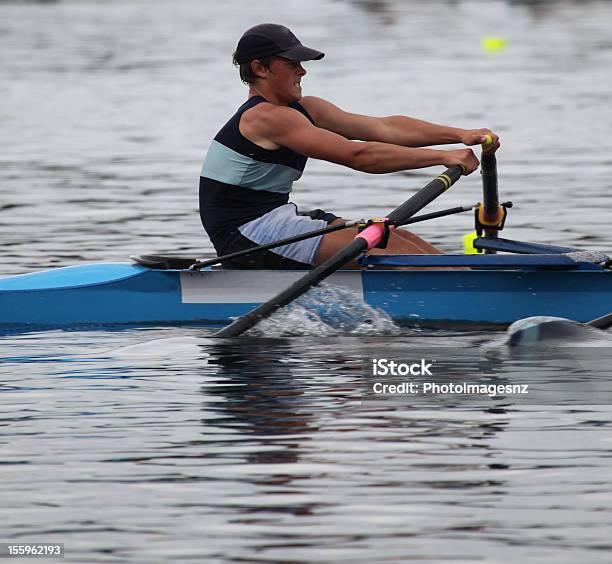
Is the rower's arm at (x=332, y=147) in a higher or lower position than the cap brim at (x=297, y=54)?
lower

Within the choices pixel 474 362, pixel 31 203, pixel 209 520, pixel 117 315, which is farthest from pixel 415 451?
pixel 31 203

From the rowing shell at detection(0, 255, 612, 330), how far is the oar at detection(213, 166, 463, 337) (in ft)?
1.11

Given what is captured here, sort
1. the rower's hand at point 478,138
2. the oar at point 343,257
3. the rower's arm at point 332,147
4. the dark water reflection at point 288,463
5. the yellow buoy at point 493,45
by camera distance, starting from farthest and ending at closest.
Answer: the yellow buoy at point 493,45 → the rower's hand at point 478,138 → the rower's arm at point 332,147 → the oar at point 343,257 → the dark water reflection at point 288,463

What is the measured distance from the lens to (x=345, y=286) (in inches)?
384

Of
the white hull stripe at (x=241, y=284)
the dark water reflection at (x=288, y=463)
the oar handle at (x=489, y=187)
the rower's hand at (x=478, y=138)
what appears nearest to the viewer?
the dark water reflection at (x=288, y=463)

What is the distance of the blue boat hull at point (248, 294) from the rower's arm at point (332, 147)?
2.19ft

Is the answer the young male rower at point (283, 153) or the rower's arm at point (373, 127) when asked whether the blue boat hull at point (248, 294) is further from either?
the rower's arm at point (373, 127)

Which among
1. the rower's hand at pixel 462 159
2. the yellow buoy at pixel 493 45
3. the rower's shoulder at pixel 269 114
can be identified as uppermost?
the yellow buoy at pixel 493 45

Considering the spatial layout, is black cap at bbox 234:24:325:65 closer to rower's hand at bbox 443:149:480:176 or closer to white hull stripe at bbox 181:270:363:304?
rower's hand at bbox 443:149:480:176

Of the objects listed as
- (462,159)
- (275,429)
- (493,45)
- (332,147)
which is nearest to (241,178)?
(332,147)

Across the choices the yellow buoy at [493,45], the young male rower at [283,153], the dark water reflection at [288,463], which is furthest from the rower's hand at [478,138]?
the yellow buoy at [493,45]

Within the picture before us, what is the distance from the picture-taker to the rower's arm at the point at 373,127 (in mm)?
10055

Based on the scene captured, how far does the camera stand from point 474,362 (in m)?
9.02

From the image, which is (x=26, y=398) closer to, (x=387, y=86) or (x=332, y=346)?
(x=332, y=346)
